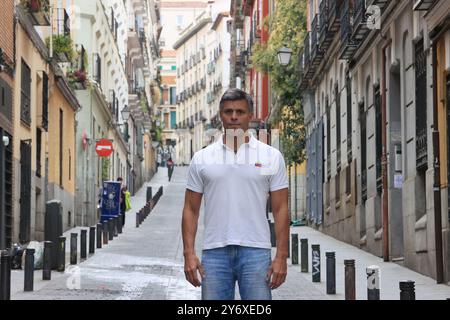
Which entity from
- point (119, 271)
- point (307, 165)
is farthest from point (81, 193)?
point (119, 271)

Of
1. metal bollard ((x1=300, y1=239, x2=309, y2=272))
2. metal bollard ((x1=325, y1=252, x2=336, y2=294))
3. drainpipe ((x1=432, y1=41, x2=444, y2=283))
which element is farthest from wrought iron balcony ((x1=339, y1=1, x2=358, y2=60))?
metal bollard ((x1=325, y1=252, x2=336, y2=294))

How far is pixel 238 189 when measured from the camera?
22.4 feet

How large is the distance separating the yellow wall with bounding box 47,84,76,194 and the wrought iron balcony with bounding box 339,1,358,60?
8.86 meters

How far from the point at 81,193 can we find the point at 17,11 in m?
16.2

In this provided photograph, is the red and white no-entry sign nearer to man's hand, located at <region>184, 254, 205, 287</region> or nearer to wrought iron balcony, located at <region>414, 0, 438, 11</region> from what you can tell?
wrought iron balcony, located at <region>414, 0, 438, 11</region>

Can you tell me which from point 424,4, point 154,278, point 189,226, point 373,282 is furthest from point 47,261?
point 189,226

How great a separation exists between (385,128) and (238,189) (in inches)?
626

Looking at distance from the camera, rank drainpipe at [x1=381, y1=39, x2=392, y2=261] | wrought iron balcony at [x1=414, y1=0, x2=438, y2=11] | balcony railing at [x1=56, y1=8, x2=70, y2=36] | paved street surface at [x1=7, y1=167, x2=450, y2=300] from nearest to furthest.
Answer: paved street surface at [x1=7, y1=167, x2=450, y2=300] → wrought iron balcony at [x1=414, y1=0, x2=438, y2=11] → drainpipe at [x1=381, y1=39, x2=392, y2=261] → balcony railing at [x1=56, y1=8, x2=70, y2=36]

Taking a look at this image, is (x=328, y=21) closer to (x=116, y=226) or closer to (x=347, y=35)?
(x=347, y=35)

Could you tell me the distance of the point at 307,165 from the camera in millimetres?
40844

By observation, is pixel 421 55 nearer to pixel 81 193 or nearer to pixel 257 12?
pixel 81 193

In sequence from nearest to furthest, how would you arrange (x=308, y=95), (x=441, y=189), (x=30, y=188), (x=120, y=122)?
1. (x=441, y=189)
2. (x=30, y=188)
3. (x=308, y=95)
4. (x=120, y=122)

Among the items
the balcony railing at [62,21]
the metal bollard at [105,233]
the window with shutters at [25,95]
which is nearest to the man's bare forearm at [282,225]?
the window with shutters at [25,95]

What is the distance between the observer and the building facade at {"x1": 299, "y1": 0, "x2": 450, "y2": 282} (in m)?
17.4
